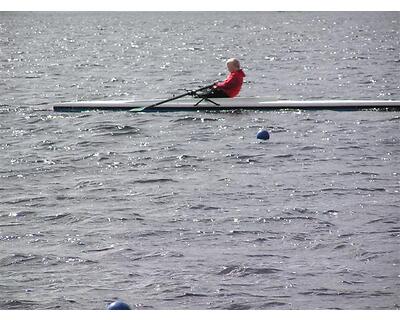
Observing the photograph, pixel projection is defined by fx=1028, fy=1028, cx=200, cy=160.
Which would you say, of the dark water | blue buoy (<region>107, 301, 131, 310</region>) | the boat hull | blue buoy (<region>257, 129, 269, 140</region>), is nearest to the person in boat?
the boat hull

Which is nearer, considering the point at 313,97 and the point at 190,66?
the point at 313,97

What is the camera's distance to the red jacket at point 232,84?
2050cm

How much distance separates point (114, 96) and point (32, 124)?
8.96m

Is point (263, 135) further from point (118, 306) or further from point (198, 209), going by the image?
point (118, 306)

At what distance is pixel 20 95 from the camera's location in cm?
2981

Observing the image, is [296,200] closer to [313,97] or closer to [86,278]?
[86,278]

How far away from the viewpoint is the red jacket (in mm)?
20500

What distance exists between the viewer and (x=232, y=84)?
2062 centimetres

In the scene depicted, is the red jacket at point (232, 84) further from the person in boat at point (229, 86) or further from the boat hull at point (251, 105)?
the boat hull at point (251, 105)

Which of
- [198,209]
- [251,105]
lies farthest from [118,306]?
[251,105]

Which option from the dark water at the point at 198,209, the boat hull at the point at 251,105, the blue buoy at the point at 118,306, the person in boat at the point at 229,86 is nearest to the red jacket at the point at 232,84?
the person in boat at the point at 229,86

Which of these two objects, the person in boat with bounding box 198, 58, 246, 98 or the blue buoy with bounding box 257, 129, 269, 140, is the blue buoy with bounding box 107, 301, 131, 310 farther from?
the person in boat with bounding box 198, 58, 246, 98
